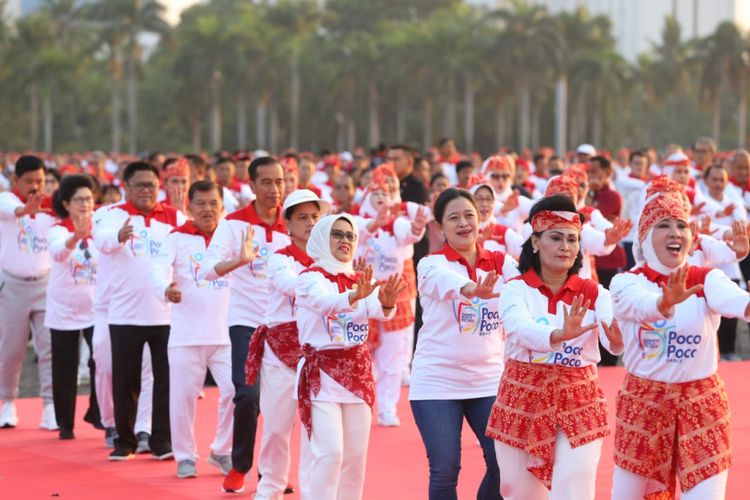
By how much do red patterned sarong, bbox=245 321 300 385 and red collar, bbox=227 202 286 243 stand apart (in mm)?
778

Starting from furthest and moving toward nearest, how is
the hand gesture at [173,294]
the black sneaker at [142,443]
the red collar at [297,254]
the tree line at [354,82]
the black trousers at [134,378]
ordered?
the tree line at [354,82] < the black sneaker at [142,443] < the black trousers at [134,378] < the hand gesture at [173,294] < the red collar at [297,254]

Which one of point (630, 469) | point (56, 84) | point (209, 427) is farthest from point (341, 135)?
point (630, 469)

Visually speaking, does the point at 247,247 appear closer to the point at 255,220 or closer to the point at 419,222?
the point at 255,220

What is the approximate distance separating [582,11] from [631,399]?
68.5 metres

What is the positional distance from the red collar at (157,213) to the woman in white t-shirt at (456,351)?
3.20 m

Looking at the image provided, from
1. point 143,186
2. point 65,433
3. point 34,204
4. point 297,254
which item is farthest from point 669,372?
point 34,204

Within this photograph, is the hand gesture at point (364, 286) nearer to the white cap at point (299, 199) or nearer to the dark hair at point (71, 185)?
the white cap at point (299, 199)

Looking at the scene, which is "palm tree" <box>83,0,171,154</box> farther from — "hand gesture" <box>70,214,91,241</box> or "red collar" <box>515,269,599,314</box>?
"red collar" <box>515,269,599,314</box>

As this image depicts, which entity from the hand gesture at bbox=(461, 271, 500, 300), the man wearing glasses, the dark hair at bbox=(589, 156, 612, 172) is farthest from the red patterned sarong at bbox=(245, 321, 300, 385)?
the dark hair at bbox=(589, 156, 612, 172)

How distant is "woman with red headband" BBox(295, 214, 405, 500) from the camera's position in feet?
23.1

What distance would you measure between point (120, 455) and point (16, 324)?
82.5 inches

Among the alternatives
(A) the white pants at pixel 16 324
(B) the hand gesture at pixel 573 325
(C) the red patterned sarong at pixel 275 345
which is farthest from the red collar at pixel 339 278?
(A) the white pants at pixel 16 324

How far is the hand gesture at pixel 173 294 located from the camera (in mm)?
8730

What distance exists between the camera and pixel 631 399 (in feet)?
19.7
